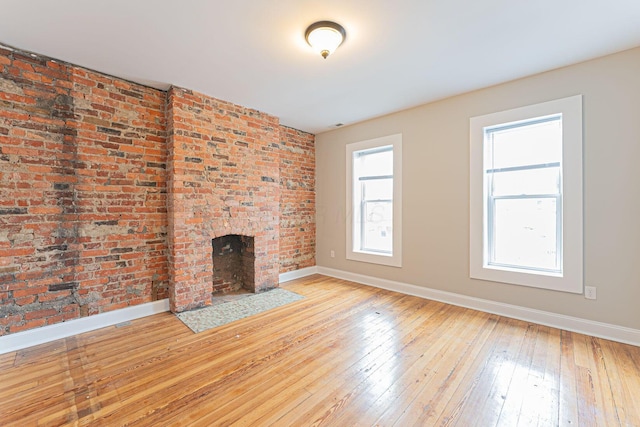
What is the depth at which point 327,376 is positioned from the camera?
2.09 metres

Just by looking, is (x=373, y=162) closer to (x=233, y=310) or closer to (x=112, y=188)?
(x=233, y=310)

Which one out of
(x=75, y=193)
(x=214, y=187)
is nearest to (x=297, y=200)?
(x=214, y=187)

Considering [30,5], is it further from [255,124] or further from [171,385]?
[171,385]

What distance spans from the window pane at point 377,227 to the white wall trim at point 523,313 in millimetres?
524

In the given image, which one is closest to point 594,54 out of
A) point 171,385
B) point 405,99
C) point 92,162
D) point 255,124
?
point 405,99

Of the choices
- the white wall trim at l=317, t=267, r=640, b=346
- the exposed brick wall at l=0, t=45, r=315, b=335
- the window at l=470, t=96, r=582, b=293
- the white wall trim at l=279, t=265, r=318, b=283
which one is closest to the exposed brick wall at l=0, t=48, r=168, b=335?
the exposed brick wall at l=0, t=45, r=315, b=335

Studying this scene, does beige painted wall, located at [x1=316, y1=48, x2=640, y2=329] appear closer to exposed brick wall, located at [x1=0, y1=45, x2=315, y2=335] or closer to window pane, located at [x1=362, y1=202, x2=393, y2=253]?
window pane, located at [x1=362, y1=202, x2=393, y2=253]

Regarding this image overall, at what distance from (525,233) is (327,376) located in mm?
2697

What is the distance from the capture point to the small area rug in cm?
303

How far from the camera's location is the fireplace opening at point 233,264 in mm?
4082

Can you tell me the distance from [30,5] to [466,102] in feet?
13.4

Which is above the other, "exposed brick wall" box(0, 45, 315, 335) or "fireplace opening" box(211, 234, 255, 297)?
"exposed brick wall" box(0, 45, 315, 335)

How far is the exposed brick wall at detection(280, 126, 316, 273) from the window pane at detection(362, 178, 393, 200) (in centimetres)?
107

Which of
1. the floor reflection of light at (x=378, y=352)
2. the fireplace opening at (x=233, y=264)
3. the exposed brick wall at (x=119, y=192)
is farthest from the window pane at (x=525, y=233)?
the exposed brick wall at (x=119, y=192)
